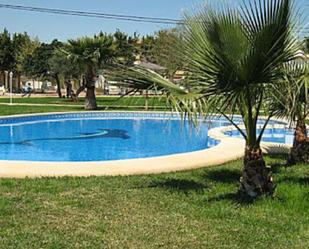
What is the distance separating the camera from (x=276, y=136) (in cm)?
1758

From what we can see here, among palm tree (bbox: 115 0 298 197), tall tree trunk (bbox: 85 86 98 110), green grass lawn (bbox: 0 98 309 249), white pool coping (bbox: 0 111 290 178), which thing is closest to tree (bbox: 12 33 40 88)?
tall tree trunk (bbox: 85 86 98 110)

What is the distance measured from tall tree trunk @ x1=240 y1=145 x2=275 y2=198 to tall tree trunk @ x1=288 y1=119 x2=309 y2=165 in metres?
3.48

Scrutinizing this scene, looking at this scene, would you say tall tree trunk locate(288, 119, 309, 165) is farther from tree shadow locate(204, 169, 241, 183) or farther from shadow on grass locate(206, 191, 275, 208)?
shadow on grass locate(206, 191, 275, 208)

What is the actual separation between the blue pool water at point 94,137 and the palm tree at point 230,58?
14.1ft

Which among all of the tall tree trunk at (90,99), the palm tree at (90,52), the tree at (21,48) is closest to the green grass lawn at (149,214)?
the palm tree at (90,52)

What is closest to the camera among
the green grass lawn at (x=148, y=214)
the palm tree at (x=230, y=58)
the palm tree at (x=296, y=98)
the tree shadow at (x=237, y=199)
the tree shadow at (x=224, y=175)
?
the green grass lawn at (x=148, y=214)

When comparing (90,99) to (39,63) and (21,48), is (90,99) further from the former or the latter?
(21,48)

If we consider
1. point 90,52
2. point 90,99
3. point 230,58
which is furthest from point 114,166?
point 90,99

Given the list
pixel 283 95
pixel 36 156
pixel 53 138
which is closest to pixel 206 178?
pixel 283 95

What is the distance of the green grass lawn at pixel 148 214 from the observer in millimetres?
5176

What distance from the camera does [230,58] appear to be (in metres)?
5.97

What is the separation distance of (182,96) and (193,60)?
0.56m

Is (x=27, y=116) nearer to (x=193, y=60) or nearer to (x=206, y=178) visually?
(x=206, y=178)

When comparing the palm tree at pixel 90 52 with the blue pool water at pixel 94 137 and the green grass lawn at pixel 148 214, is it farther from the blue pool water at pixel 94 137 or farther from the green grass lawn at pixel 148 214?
the green grass lawn at pixel 148 214
